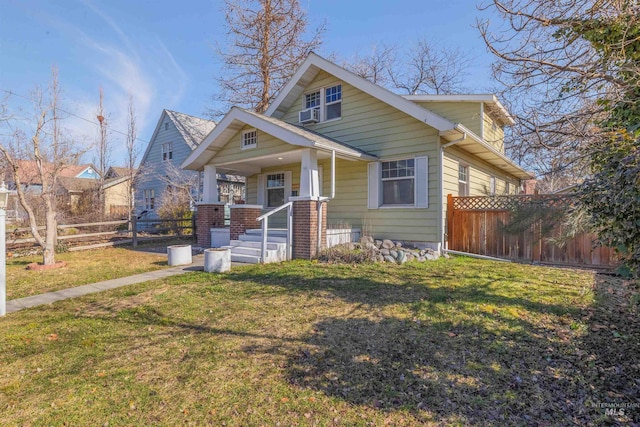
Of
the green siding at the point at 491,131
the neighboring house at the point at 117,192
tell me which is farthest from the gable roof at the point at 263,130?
the neighboring house at the point at 117,192

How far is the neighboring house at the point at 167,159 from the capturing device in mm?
19562

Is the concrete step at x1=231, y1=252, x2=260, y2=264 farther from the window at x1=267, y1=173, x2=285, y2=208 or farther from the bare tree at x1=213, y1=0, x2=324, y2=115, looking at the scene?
the bare tree at x1=213, y1=0, x2=324, y2=115

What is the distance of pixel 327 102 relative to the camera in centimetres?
1137

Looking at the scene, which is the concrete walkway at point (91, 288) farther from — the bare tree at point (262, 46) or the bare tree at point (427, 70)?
the bare tree at point (427, 70)

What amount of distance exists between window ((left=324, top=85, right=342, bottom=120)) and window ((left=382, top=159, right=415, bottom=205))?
2661mm

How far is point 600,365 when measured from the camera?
3.13 metres

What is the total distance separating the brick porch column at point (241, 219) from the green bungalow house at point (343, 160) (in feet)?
0.10

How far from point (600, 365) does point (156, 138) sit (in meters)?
24.0

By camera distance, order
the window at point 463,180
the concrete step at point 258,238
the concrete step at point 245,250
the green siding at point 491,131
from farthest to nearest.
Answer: the green siding at point 491,131 < the window at point 463,180 < the concrete step at point 258,238 < the concrete step at point 245,250

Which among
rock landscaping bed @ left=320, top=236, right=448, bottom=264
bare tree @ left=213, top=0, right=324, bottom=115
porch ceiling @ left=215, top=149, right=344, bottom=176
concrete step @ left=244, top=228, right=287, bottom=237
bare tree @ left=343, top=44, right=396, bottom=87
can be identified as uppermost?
bare tree @ left=343, top=44, right=396, bottom=87

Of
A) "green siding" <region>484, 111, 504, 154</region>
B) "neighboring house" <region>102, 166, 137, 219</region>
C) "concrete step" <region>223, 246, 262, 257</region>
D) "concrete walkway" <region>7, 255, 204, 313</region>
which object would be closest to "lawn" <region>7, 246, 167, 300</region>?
"concrete walkway" <region>7, 255, 204, 313</region>

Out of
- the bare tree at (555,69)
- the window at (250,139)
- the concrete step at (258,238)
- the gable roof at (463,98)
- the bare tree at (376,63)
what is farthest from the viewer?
the bare tree at (376,63)

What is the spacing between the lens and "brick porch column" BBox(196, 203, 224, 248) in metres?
11.0

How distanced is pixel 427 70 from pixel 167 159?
19234 mm
